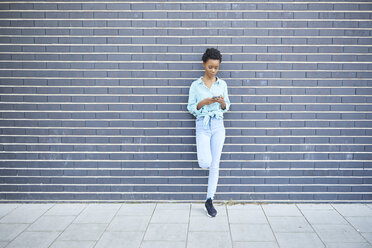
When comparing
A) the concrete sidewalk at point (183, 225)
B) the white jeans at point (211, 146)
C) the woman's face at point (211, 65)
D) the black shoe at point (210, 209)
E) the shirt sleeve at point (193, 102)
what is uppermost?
the woman's face at point (211, 65)

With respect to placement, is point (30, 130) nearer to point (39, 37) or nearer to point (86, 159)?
point (86, 159)

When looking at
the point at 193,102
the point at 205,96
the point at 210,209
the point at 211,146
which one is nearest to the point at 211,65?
the point at 205,96

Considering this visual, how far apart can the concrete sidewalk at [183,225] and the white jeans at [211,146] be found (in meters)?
0.49

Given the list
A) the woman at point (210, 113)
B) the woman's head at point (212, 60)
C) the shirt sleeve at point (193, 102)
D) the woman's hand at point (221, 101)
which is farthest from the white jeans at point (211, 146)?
the woman's head at point (212, 60)

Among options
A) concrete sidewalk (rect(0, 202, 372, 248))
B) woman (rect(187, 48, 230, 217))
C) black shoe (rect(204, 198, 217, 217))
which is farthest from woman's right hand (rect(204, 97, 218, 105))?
concrete sidewalk (rect(0, 202, 372, 248))

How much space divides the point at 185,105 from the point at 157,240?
1.81 m

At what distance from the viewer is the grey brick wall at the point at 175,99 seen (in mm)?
4273

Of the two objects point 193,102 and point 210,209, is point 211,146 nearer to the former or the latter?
point 193,102

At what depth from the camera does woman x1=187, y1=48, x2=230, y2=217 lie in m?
3.91

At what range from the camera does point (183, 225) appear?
3783 mm

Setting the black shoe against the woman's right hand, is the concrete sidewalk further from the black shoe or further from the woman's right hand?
the woman's right hand

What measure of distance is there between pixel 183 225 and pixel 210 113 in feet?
4.58

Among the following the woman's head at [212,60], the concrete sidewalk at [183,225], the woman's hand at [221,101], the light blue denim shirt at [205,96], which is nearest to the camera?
the concrete sidewalk at [183,225]

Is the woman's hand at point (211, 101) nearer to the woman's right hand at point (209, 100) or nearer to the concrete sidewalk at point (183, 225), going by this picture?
the woman's right hand at point (209, 100)
